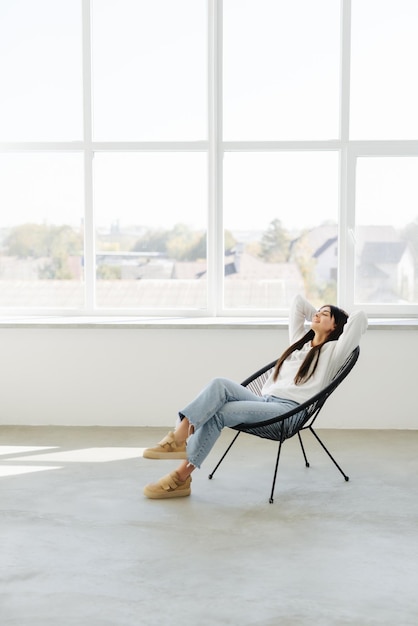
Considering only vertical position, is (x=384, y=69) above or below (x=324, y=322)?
above

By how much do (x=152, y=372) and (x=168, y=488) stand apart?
1612 millimetres

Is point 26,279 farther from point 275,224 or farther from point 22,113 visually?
point 275,224

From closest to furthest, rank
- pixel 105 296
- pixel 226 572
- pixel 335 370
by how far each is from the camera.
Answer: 1. pixel 226 572
2. pixel 335 370
3. pixel 105 296

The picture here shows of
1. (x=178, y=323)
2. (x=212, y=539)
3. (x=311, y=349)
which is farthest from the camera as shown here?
(x=178, y=323)

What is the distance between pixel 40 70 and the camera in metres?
5.64

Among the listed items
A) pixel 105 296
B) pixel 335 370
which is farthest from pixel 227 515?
pixel 105 296

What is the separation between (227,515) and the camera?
11.9 ft

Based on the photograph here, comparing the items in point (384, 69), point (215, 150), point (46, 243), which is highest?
point (384, 69)

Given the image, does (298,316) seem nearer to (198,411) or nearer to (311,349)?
(311,349)

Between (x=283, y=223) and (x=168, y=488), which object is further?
(x=283, y=223)

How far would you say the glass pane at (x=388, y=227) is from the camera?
5.55 metres

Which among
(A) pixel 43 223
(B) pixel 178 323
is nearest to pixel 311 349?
(B) pixel 178 323

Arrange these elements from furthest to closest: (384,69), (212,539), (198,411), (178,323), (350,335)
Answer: (384,69), (178,323), (350,335), (198,411), (212,539)

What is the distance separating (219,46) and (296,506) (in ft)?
10.6
